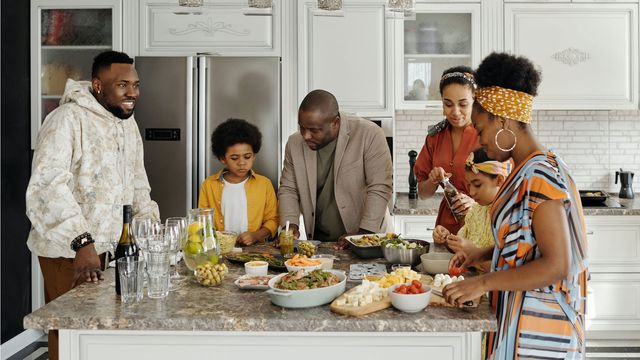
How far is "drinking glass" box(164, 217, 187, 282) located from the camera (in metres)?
2.09

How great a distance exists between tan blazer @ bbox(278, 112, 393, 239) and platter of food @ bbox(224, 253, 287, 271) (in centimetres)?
73

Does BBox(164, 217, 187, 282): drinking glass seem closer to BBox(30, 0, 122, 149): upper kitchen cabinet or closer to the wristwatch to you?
the wristwatch

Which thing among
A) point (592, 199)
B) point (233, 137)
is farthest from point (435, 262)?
point (592, 199)

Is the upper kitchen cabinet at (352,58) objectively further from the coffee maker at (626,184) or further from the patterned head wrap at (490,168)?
the patterned head wrap at (490,168)

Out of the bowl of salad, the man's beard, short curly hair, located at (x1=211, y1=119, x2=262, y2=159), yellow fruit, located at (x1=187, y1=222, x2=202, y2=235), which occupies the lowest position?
the bowl of salad

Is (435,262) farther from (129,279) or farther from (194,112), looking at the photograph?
(194,112)

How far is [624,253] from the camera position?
438 centimetres

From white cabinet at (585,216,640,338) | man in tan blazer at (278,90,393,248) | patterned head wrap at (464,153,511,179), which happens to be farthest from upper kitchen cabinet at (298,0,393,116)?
patterned head wrap at (464,153,511,179)

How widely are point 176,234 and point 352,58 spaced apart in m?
2.75

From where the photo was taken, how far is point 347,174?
327 centimetres

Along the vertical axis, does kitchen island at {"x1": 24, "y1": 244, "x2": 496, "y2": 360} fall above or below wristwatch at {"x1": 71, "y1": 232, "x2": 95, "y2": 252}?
below

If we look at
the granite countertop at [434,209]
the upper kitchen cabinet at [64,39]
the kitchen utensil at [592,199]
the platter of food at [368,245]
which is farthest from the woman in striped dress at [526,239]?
the upper kitchen cabinet at [64,39]

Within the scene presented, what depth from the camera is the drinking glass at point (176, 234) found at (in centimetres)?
209

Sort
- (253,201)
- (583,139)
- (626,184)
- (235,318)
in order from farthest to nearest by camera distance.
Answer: (583,139), (626,184), (253,201), (235,318)
